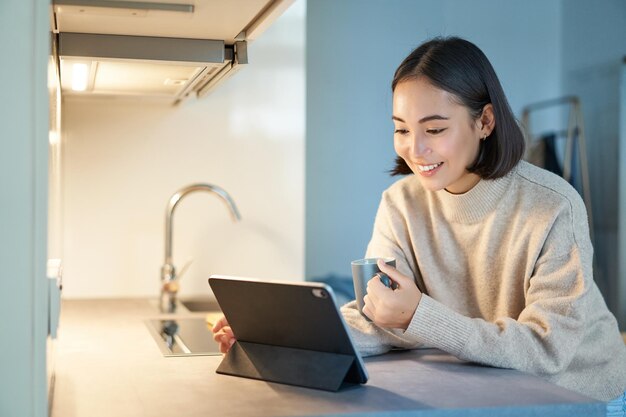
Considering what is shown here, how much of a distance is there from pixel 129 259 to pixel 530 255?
1.41 meters

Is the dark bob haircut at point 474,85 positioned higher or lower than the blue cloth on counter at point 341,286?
higher

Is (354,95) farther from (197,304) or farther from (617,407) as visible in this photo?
(617,407)

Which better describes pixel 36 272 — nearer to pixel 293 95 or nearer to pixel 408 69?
pixel 408 69

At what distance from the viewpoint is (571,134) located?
415 centimetres

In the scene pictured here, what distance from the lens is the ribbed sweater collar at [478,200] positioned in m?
1.65

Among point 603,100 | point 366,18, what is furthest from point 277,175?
point 603,100

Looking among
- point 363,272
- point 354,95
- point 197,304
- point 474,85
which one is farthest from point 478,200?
point 354,95

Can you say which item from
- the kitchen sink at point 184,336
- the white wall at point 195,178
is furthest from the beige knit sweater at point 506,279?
the white wall at point 195,178

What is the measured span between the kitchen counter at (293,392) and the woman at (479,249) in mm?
72

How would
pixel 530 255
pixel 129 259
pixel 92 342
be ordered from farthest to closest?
pixel 129 259
pixel 92 342
pixel 530 255

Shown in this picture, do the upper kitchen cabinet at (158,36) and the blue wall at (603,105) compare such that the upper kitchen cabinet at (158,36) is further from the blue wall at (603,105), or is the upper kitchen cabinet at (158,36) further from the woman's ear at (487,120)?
the blue wall at (603,105)

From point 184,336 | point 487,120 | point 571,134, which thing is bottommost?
point 184,336

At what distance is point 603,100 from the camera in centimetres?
398

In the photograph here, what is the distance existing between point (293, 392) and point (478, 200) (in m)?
0.61
